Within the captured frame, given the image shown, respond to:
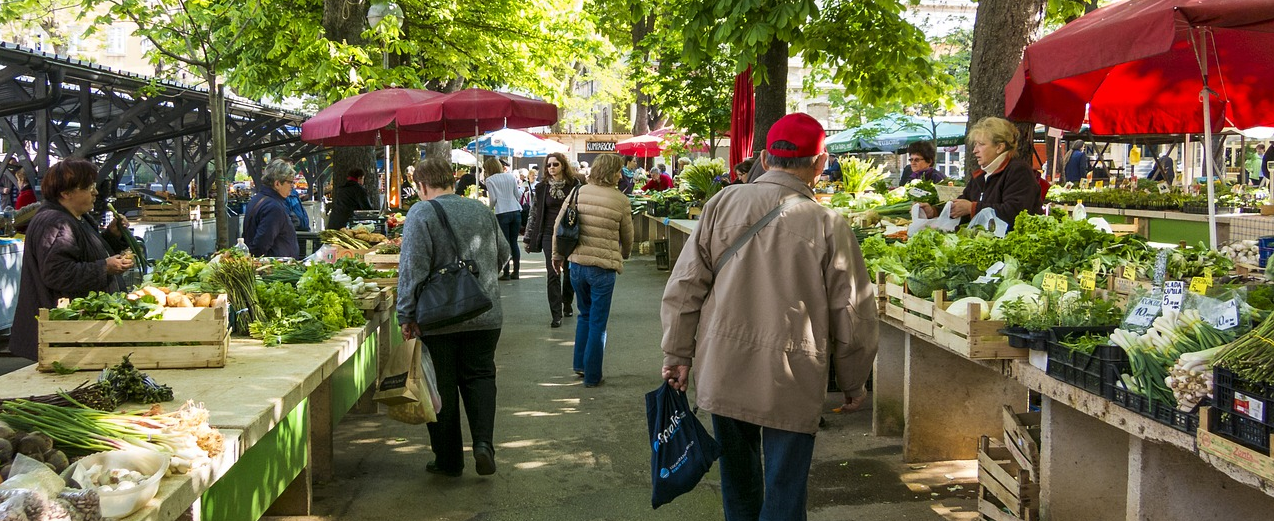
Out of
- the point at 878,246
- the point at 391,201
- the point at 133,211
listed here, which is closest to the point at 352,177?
the point at 391,201

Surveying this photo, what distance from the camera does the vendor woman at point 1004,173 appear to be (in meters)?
6.79

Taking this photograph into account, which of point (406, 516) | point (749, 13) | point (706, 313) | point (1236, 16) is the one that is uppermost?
point (749, 13)

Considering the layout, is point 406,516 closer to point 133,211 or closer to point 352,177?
point 352,177

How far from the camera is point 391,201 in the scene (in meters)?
14.5

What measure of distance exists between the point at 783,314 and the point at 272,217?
6427 millimetres

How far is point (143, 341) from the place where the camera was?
4555 millimetres

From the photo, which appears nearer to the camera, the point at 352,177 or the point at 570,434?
the point at 570,434

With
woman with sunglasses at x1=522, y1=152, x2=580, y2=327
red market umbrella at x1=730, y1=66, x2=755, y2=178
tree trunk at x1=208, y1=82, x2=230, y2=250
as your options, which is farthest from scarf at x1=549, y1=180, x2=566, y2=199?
tree trunk at x1=208, y1=82, x2=230, y2=250

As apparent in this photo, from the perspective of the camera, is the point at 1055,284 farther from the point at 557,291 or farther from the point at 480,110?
the point at 480,110

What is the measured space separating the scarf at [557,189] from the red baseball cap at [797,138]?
23.3 ft

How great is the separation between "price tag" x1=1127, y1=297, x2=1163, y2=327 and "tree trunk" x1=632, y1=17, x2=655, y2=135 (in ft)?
56.6

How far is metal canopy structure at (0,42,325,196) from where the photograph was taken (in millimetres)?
11844

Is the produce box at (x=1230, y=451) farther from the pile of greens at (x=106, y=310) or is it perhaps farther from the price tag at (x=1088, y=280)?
the pile of greens at (x=106, y=310)

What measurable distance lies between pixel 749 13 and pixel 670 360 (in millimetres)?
7146
